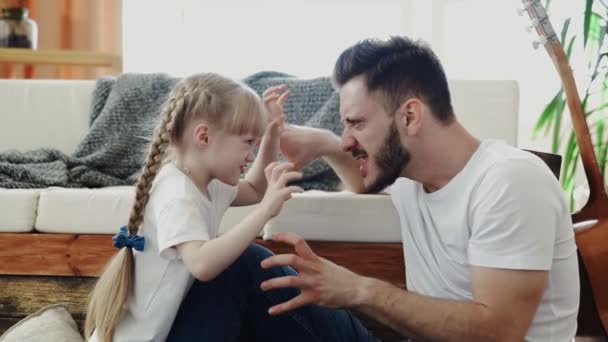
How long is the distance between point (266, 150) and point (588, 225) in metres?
0.75

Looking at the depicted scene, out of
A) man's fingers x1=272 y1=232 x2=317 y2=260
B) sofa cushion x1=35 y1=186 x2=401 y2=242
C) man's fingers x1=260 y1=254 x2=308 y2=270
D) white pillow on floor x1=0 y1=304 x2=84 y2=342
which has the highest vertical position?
man's fingers x1=272 y1=232 x2=317 y2=260

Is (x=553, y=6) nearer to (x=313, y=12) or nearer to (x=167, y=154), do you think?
(x=313, y=12)

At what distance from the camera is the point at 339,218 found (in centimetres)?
202

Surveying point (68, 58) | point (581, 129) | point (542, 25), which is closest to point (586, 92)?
point (581, 129)

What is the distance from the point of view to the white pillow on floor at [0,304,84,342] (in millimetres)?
1825

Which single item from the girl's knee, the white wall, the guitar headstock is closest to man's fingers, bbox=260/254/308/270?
the girl's knee

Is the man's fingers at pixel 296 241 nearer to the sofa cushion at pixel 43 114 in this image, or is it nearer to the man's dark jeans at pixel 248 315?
the man's dark jeans at pixel 248 315

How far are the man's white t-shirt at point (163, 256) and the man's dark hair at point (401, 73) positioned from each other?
37 centimetres

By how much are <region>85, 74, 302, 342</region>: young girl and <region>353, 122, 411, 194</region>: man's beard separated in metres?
0.17

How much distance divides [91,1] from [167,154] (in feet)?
8.27

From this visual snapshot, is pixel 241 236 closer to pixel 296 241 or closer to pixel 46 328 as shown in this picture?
pixel 296 241

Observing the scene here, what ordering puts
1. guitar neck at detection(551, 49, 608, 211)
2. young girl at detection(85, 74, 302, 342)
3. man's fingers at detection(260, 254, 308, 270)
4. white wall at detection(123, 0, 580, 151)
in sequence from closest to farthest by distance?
man's fingers at detection(260, 254, 308, 270)
young girl at detection(85, 74, 302, 342)
guitar neck at detection(551, 49, 608, 211)
white wall at detection(123, 0, 580, 151)

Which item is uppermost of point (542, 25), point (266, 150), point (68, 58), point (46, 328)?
point (542, 25)

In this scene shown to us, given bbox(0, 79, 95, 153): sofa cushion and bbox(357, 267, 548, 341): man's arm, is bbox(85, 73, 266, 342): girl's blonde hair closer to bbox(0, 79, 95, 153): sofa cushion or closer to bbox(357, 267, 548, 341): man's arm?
bbox(357, 267, 548, 341): man's arm
